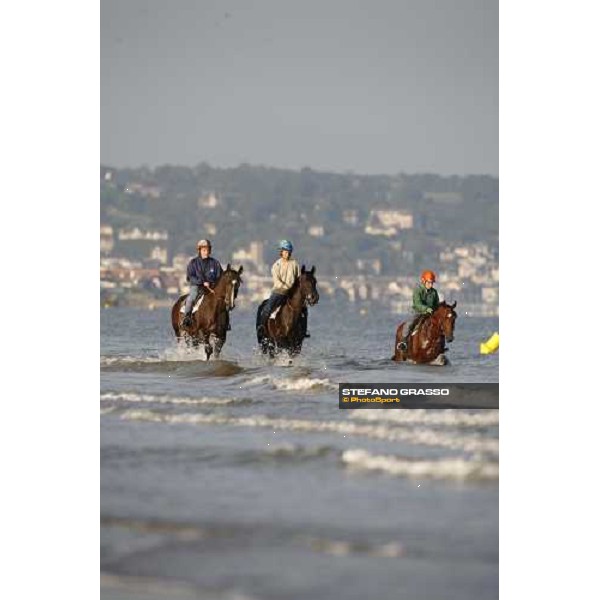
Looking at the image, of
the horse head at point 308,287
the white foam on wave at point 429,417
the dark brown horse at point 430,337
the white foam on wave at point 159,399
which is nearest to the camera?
the white foam on wave at point 429,417

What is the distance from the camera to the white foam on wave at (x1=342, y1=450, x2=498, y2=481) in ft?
41.6

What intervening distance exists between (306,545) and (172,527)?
3.26 ft

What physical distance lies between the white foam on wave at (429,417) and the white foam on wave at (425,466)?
38 cm

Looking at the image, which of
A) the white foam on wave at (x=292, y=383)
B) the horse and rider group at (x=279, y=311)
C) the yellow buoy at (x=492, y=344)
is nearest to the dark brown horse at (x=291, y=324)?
the horse and rider group at (x=279, y=311)

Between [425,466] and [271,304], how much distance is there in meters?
4.25

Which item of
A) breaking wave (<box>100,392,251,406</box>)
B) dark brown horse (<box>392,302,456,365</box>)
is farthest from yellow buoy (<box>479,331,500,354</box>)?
breaking wave (<box>100,392,251,406</box>)

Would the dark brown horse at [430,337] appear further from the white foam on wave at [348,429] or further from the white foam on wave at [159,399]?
the white foam on wave at [159,399]

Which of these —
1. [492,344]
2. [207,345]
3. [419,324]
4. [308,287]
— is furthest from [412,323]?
[492,344]

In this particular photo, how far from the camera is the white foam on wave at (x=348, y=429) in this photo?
42.5 ft
